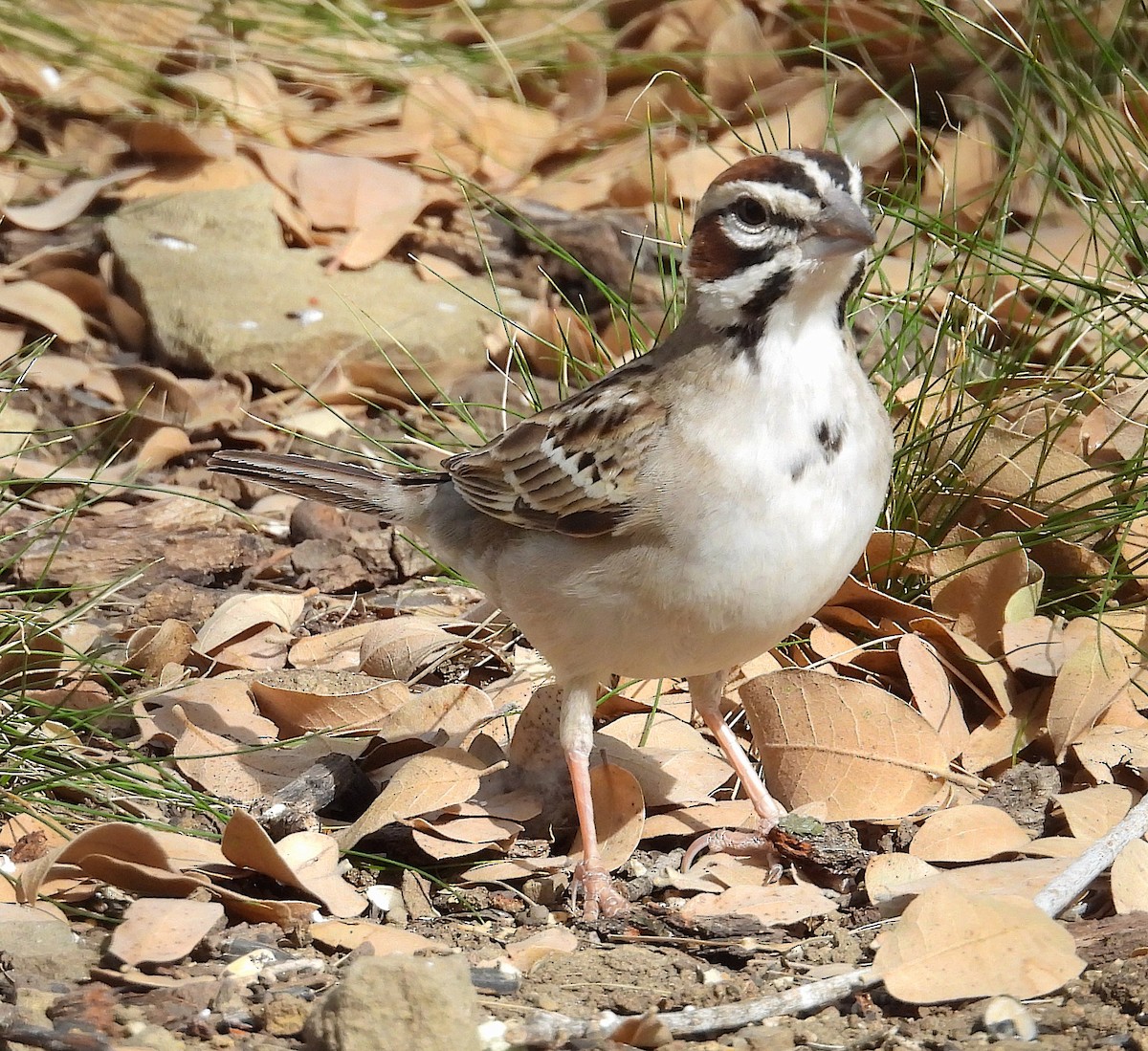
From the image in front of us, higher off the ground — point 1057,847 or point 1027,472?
point 1027,472

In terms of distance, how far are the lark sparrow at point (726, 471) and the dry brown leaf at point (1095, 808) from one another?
2.41ft

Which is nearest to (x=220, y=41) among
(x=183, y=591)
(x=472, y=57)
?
(x=472, y=57)

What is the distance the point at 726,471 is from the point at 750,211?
620 mm

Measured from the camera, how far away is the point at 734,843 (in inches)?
164

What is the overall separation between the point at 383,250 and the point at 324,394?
3.53 feet

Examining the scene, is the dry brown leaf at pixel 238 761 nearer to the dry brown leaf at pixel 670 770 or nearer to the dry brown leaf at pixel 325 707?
the dry brown leaf at pixel 325 707

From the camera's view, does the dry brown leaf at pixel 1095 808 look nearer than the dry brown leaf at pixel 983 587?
Yes

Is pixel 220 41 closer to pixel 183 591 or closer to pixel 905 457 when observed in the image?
pixel 183 591

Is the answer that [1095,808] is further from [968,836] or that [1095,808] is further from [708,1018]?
[708,1018]

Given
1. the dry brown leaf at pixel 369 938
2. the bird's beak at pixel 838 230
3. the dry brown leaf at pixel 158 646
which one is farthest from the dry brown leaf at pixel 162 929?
the bird's beak at pixel 838 230

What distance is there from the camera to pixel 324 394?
6566 millimetres

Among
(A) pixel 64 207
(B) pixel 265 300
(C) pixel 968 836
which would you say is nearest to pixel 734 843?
(C) pixel 968 836

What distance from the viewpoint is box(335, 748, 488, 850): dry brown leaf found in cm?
403

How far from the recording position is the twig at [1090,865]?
11.1 feet
